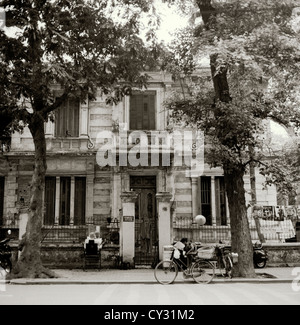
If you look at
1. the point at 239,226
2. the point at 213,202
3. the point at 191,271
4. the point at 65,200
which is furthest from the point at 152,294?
the point at 65,200

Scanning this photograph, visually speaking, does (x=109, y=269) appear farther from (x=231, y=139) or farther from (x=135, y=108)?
(x=135, y=108)

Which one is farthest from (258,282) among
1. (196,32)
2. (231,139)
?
(196,32)

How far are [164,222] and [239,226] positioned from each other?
3691 mm

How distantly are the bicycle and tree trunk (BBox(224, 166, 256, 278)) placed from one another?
3.58ft

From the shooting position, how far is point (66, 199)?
20828 millimetres

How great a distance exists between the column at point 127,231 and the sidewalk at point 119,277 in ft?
2.13

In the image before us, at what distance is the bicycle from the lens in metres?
12.1

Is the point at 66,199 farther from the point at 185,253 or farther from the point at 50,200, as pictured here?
the point at 185,253

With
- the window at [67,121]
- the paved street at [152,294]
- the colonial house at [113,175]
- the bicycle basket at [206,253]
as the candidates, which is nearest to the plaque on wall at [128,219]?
the colonial house at [113,175]

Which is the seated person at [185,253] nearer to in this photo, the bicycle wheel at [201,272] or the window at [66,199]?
the bicycle wheel at [201,272]

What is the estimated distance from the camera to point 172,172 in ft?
66.7

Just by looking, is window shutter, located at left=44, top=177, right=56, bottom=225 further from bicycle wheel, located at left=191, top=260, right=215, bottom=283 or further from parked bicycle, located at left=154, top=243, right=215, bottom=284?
bicycle wheel, located at left=191, top=260, right=215, bottom=283

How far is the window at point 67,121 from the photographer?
2131 cm


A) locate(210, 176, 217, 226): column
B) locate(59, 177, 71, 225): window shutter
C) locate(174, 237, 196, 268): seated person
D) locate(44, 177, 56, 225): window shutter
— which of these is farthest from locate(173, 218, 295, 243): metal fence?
locate(174, 237, 196, 268): seated person
